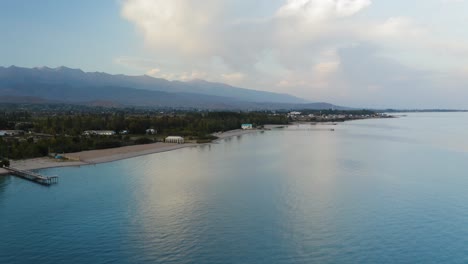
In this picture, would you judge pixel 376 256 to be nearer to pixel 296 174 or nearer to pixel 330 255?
pixel 330 255

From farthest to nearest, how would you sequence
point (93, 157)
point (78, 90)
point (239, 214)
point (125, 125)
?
point (78, 90) → point (125, 125) → point (93, 157) → point (239, 214)

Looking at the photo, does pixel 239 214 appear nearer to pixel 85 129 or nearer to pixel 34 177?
pixel 34 177

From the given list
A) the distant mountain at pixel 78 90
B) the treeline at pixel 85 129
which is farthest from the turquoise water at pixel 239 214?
the distant mountain at pixel 78 90

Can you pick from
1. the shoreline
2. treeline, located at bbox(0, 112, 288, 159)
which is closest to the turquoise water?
the shoreline

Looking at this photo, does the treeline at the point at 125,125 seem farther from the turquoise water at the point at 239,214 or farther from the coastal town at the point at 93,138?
the turquoise water at the point at 239,214

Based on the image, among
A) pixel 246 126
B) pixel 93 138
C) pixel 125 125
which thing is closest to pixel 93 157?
pixel 93 138

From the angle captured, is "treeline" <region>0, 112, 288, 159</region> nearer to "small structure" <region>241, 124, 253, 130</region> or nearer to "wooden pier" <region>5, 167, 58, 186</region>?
"small structure" <region>241, 124, 253, 130</region>
